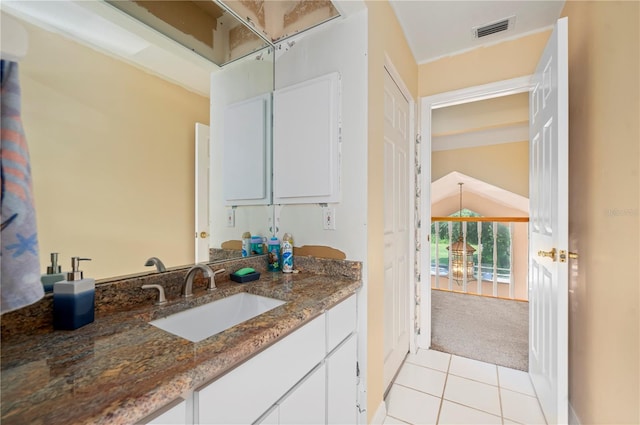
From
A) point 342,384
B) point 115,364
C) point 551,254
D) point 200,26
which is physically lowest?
point 342,384

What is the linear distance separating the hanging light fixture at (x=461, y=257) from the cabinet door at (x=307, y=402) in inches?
136

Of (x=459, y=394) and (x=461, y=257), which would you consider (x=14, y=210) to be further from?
(x=461, y=257)

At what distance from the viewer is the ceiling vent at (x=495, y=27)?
186cm

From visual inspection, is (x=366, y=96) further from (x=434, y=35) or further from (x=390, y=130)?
(x=434, y=35)

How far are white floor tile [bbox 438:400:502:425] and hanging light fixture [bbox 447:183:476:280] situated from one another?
2.49 meters

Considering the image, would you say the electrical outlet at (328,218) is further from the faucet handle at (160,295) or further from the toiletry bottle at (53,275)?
the toiletry bottle at (53,275)

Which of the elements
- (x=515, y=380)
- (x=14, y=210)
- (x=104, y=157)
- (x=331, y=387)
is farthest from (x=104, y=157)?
(x=515, y=380)

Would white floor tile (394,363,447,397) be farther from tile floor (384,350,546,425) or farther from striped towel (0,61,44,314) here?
striped towel (0,61,44,314)

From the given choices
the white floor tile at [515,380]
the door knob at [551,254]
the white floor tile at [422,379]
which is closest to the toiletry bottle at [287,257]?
the white floor tile at [422,379]

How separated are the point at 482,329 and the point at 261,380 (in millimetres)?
2657

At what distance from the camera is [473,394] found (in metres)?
1.77

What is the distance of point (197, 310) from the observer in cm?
102

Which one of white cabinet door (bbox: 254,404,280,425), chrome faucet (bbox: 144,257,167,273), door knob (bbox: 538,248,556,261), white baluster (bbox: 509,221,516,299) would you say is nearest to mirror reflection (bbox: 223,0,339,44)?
chrome faucet (bbox: 144,257,167,273)

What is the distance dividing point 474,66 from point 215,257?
2403 mm
